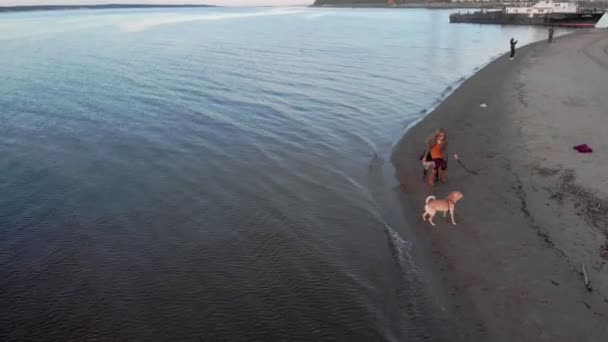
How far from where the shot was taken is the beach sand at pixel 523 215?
7762 mm

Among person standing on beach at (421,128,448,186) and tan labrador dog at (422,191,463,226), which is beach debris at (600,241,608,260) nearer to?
tan labrador dog at (422,191,463,226)

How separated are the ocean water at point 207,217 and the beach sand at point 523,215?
0.86 metres

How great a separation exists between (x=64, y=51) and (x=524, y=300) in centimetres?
5153

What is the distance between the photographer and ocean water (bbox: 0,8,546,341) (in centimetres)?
817

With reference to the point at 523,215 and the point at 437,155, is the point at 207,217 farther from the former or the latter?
the point at 523,215

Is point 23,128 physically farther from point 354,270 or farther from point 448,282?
point 448,282

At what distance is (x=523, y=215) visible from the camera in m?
10.8

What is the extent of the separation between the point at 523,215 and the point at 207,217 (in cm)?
822

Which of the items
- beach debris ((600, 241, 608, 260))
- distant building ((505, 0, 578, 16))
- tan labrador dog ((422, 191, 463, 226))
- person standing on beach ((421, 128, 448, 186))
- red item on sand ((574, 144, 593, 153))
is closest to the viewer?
beach debris ((600, 241, 608, 260))

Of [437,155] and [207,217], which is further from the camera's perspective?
[437,155]

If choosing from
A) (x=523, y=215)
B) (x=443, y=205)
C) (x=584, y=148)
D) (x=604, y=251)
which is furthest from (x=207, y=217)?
(x=584, y=148)

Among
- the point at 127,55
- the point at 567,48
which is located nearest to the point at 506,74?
the point at 567,48

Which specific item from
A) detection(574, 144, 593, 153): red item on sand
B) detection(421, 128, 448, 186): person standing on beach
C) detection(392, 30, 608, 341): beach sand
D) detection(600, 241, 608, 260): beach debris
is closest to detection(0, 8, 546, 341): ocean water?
detection(392, 30, 608, 341): beach sand

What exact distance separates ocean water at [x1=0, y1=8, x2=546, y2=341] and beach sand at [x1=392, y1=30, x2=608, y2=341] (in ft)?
2.84
